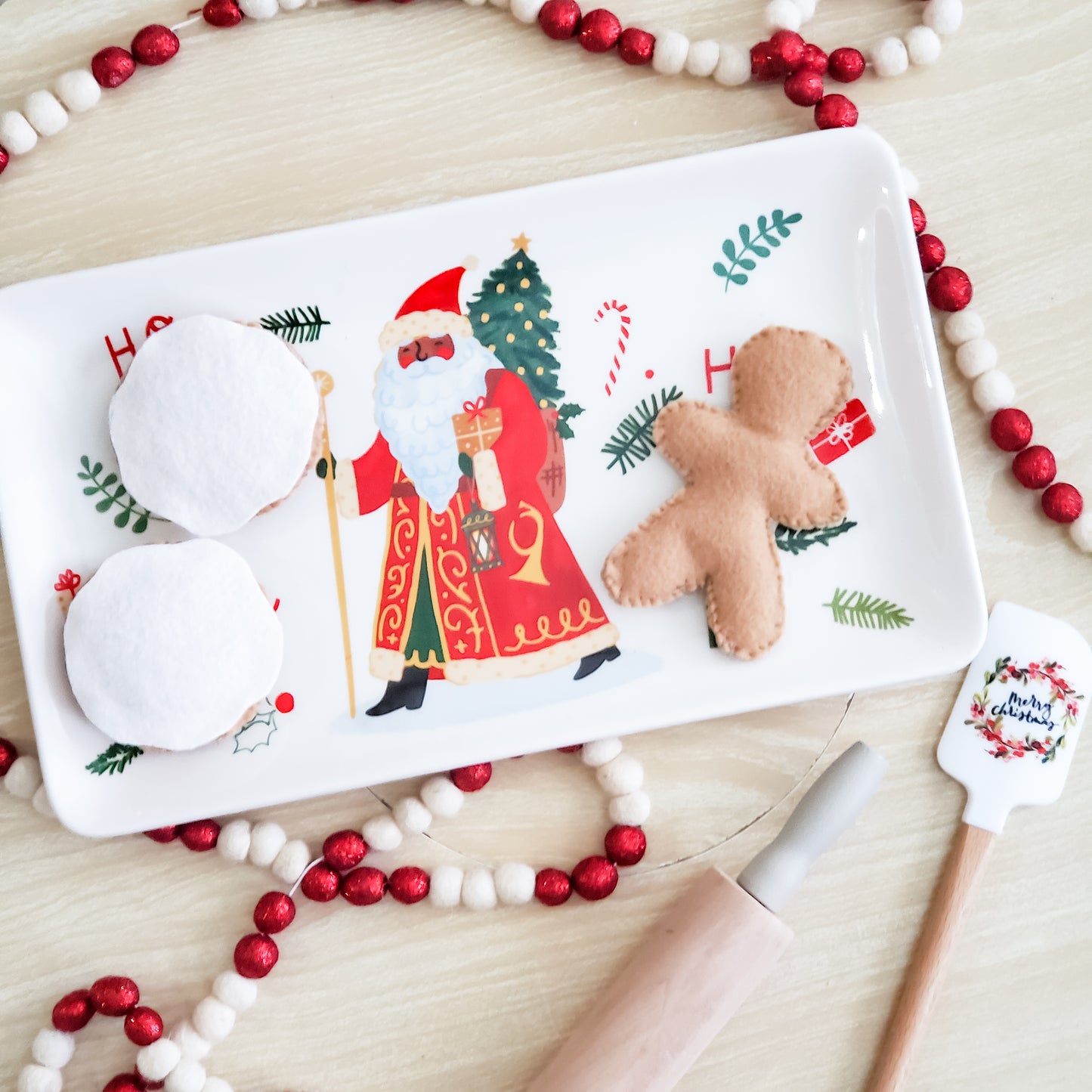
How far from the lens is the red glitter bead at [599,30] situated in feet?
2.60

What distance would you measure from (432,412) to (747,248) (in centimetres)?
29

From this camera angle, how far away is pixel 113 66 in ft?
2.58

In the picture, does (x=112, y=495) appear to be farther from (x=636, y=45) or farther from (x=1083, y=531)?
(x=1083, y=531)

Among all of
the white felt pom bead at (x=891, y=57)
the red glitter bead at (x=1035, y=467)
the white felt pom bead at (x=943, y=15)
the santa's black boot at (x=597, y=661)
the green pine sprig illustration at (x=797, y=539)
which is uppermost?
the white felt pom bead at (x=943, y=15)

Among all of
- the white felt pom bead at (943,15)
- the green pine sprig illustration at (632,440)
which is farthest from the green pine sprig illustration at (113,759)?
the white felt pom bead at (943,15)

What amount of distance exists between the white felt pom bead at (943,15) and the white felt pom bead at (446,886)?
815 mm

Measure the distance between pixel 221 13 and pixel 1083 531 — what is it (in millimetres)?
A: 837

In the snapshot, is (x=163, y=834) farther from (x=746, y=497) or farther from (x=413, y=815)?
(x=746, y=497)

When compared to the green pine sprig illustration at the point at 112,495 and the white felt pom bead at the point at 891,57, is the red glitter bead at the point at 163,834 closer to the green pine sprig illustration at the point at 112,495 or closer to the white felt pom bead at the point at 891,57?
the green pine sprig illustration at the point at 112,495

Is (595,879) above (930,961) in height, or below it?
above

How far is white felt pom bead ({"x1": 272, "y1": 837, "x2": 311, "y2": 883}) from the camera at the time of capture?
0.79 metres

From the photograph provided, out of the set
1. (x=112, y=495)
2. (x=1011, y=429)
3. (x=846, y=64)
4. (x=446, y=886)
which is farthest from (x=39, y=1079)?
(x=846, y=64)

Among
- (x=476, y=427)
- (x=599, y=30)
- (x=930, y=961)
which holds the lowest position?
(x=930, y=961)

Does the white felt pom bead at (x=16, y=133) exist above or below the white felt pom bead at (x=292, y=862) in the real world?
above
